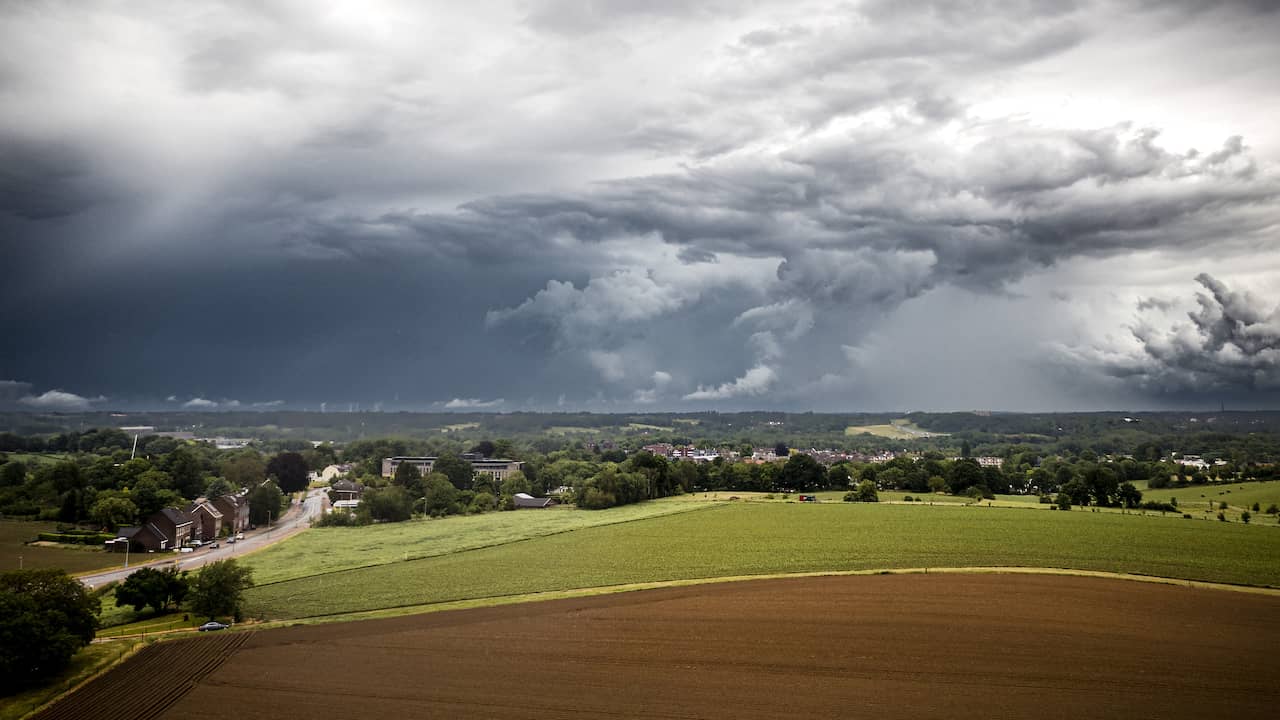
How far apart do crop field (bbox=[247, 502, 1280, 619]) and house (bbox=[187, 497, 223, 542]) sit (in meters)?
29.2

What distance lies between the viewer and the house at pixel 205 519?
259 ft

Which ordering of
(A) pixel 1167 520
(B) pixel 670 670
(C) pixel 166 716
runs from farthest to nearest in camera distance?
1. (A) pixel 1167 520
2. (B) pixel 670 670
3. (C) pixel 166 716

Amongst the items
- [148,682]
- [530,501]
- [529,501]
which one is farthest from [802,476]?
[148,682]

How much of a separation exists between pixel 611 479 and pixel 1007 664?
76964 mm

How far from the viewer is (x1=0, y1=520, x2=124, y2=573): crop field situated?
61.8m

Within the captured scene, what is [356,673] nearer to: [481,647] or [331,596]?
[481,647]

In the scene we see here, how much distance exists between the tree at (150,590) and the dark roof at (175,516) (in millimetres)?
28167

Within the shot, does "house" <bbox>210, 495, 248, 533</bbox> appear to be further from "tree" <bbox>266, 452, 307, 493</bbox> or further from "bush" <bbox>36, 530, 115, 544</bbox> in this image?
"tree" <bbox>266, 452, 307, 493</bbox>

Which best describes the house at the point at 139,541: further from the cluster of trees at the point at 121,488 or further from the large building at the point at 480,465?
the large building at the point at 480,465

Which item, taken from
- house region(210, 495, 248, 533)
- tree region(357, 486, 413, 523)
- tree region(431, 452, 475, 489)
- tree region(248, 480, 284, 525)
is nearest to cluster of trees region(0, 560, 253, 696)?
house region(210, 495, 248, 533)

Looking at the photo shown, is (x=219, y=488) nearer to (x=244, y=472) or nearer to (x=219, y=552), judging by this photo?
(x=244, y=472)

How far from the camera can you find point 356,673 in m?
35.5

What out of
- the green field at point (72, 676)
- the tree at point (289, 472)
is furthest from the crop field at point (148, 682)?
the tree at point (289, 472)

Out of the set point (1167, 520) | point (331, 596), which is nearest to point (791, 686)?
point (331, 596)
